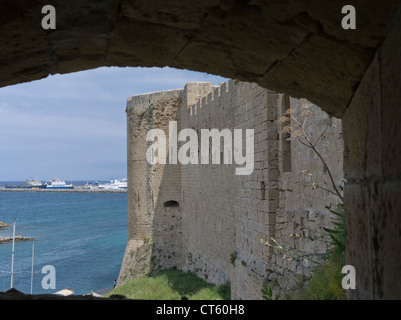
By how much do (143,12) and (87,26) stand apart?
0.29 m

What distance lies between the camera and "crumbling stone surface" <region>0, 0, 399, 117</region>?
1.72 m

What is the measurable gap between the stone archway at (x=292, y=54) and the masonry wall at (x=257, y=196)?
2.93 metres

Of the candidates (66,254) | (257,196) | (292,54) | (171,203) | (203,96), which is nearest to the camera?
(292,54)

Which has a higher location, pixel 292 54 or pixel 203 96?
pixel 203 96

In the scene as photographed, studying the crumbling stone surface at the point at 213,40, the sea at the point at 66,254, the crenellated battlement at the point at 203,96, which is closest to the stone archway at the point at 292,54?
the crumbling stone surface at the point at 213,40

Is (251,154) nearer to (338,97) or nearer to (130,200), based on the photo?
(338,97)

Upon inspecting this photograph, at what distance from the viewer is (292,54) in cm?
209

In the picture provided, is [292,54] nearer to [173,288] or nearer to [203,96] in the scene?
[173,288]

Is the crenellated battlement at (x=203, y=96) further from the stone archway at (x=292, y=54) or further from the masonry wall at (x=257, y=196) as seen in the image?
the stone archway at (x=292, y=54)

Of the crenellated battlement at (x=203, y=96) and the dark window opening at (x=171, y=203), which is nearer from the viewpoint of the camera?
the crenellated battlement at (x=203, y=96)

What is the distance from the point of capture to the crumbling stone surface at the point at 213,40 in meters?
1.72

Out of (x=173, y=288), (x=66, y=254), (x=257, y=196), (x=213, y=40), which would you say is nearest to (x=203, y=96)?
(x=173, y=288)

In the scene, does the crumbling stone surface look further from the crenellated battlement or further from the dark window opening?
the dark window opening

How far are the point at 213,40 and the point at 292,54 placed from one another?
41cm
